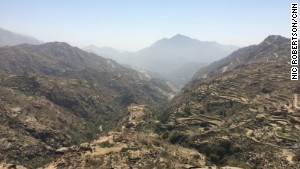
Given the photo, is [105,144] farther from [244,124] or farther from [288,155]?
[288,155]

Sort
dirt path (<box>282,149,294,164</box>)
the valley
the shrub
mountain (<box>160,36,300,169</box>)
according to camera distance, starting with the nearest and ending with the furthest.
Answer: dirt path (<box>282,149,294,164</box>) < the valley < mountain (<box>160,36,300,169</box>) < the shrub

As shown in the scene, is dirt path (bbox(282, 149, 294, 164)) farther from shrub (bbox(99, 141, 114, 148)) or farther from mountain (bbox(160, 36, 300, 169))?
shrub (bbox(99, 141, 114, 148))

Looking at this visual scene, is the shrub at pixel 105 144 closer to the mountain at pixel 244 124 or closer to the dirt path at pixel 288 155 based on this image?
the mountain at pixel 244 124

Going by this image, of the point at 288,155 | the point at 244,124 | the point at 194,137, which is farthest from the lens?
the point at 244,124

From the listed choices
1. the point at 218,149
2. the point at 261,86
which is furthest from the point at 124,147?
the point at 261,86

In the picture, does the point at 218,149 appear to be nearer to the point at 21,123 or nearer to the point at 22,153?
A: the point at 22,153

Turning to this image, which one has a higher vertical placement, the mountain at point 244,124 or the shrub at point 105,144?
the mountain at point 244,124

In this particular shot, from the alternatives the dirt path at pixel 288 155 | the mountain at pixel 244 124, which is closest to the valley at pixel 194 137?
the mountain at pixel 244 124

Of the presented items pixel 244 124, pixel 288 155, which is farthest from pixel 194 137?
pixel 288 155

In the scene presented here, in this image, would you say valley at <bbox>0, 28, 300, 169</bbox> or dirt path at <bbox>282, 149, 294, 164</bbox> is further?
valley at <bbox>0, 28, 300, 169</bbox>

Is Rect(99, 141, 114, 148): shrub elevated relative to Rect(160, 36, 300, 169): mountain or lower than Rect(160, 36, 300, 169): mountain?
lower

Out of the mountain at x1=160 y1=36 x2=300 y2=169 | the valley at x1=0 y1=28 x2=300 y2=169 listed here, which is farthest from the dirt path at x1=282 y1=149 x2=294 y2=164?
the valley at x1=0 y1=28 x2=300 y2=169

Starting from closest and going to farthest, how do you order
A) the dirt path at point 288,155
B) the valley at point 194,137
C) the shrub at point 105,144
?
the dirt path at point 288,155, the valley at point 194,137, the shrub at point 105,144
